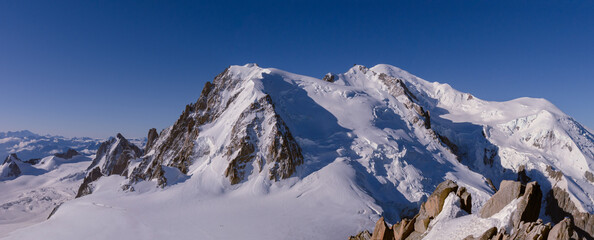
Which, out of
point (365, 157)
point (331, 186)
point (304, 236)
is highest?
point (365, 157)

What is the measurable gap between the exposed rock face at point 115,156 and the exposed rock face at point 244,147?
129 feet

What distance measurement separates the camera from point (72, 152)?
198750mm

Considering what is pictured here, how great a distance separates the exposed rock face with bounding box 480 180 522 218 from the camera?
17.1 meters

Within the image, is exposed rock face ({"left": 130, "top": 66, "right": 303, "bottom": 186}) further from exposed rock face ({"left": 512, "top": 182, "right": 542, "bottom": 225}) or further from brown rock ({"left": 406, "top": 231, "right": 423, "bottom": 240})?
exposed rock face ({"left": 512, "top": 182, "right": 542, "bottom": 225})

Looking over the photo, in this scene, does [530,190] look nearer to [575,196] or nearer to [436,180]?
[436,180]

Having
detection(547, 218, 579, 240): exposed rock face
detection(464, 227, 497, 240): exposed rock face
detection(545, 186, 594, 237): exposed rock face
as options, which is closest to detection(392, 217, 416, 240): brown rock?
detection(464, 227, 497, 240): exposed rock face

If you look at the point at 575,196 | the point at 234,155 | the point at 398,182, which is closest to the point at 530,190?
the point at 398,182

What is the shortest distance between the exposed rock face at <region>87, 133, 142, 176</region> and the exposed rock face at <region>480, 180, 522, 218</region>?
123677mm

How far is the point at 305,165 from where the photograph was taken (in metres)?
66.2

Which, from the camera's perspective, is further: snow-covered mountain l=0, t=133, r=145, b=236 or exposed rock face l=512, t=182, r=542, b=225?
snow-covered mountain l=0, t=133, r=145, b=236

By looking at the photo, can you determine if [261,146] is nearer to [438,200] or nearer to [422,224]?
[422,224]

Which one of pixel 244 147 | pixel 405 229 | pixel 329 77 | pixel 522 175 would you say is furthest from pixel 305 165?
pixel 522 175

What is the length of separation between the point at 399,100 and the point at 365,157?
47336 millimetres

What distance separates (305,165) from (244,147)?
15131 millimetres
